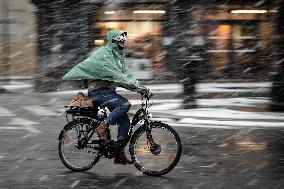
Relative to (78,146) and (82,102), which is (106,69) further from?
(78,146)

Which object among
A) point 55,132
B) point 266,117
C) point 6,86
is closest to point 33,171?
point 55,132

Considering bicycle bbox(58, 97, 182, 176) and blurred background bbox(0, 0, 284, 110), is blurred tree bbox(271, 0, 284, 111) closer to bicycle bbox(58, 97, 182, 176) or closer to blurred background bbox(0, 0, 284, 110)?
bicycle bbox(58, 97, 182, 176)

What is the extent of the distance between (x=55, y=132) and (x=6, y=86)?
12.6 meters

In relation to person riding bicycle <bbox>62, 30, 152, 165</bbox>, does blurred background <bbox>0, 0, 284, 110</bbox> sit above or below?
below

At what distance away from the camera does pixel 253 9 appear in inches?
1016

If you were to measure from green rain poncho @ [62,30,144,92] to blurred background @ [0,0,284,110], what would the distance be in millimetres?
16263

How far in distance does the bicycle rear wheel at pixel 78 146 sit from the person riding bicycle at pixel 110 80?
8.7 inches

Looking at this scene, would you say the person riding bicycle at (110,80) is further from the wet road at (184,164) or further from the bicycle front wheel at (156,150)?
the wet road at (184,164)

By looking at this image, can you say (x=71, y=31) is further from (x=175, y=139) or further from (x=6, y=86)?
(x=175, y=139)

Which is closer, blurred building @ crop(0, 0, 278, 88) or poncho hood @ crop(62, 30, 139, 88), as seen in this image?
poncho hood @ crop(62, 30, 139, 88)

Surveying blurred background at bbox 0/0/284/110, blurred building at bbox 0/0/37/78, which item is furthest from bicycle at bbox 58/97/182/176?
blurred building at bbox 0/0/37/78

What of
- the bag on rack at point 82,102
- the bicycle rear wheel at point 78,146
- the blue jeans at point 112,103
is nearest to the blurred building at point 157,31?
the bicycle rear wheel at point 78,146

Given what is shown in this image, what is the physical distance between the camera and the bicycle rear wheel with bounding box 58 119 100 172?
820cm

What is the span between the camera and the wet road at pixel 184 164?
7410mm
